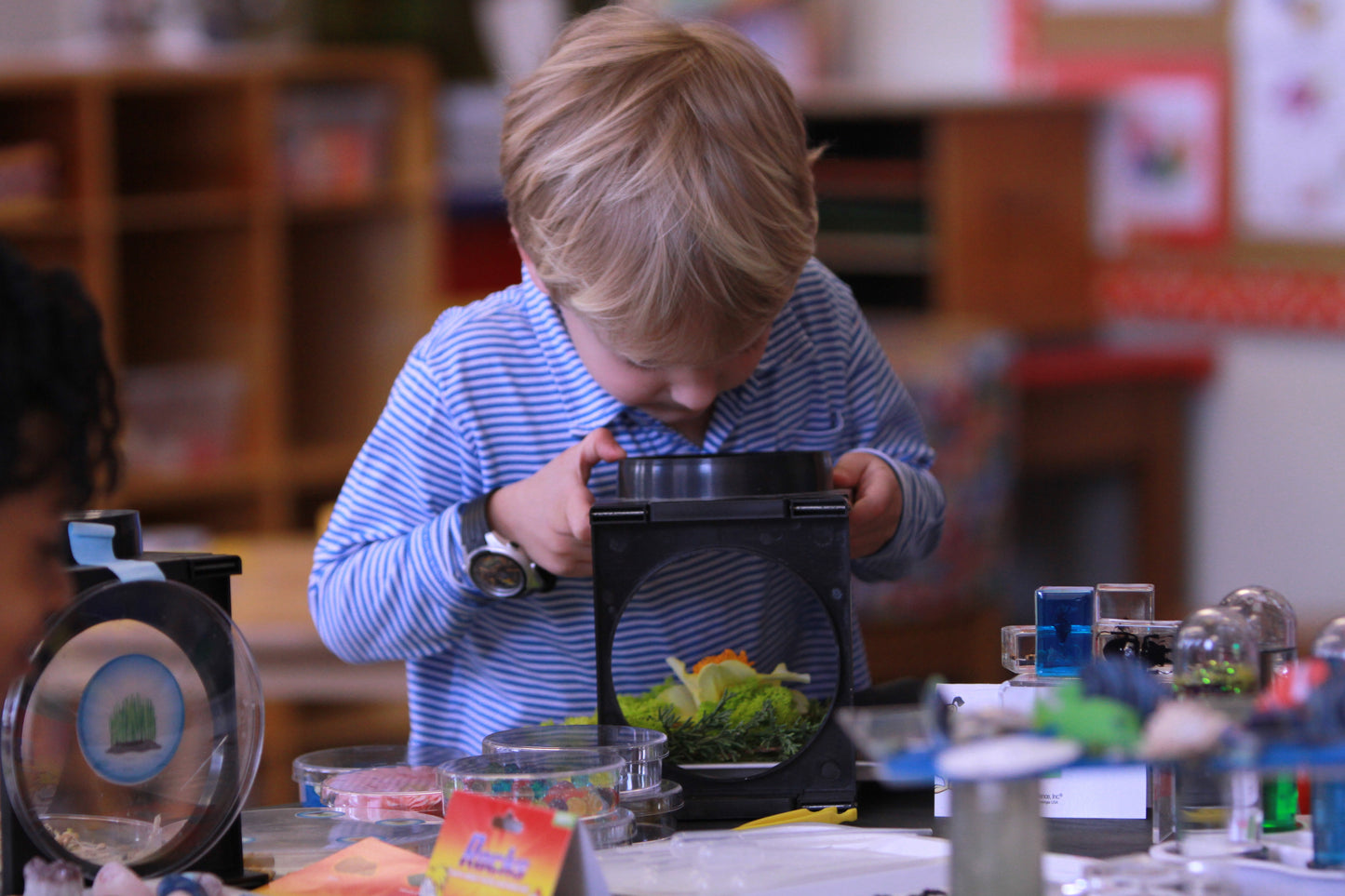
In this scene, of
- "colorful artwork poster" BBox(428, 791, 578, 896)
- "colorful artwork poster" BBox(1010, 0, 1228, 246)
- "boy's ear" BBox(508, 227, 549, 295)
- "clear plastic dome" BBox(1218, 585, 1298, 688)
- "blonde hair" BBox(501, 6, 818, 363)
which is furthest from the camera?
"colorful artwork poster" BBox(1010, 0, 1228, 246)

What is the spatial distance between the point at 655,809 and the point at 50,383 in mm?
427

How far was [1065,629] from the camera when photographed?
0.92m

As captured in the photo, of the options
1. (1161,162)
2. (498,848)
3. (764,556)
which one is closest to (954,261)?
(1161,162)

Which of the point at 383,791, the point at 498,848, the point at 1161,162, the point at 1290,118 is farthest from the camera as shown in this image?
the point at 1161,162

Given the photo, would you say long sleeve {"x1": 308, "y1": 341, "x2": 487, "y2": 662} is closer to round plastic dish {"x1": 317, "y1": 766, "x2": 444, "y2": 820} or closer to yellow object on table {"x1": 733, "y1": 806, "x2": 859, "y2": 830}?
round plastic dish {"x1": 317, "y1": 766, "x2": 444, "y2": 820}

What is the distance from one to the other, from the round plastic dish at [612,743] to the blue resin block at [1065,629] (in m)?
0.23

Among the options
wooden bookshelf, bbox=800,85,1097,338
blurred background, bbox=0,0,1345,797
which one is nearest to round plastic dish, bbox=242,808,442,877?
blurred background, bbox=0,0,1345,797

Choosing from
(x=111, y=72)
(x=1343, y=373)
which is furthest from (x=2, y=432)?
(x=1343, y=373)

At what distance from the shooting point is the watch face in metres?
1.08

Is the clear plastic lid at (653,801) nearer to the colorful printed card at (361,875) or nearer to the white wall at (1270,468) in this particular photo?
the colorful printed card at (361,875)

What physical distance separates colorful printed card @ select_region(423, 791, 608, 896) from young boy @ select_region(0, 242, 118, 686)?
0.22m

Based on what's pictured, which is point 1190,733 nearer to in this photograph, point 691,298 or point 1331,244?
point 691,298

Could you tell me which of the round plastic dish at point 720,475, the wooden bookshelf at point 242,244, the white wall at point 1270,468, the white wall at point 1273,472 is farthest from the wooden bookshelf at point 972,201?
the round plastic dish at point 720,475

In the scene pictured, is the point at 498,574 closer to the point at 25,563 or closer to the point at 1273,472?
the point at 25,563
